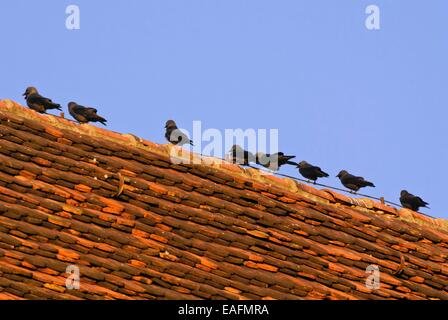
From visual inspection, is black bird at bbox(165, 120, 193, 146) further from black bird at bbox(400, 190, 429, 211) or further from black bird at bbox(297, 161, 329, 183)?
black bird at bbox(400, 190, 429, 211)

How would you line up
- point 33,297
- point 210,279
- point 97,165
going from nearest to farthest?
point 33,297, point 210,279, point 97,165

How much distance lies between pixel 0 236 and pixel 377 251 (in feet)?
17.6

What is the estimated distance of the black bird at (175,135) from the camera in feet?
73.8

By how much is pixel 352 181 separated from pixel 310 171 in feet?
2.47

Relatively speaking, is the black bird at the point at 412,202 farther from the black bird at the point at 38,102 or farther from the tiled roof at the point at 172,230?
the black bird at the point at 38,102

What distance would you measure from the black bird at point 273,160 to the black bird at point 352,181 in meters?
0.87

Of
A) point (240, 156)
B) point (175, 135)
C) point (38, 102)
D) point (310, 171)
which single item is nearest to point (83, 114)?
point (38, 102)

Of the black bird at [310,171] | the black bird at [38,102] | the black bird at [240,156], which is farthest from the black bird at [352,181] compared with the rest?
the black bird at [38,102]

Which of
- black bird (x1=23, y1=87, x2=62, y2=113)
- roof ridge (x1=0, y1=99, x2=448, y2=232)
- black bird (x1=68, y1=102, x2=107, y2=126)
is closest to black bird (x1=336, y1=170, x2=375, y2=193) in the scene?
roof ridge (x1=0, y1=99, x2=448, y2=232)

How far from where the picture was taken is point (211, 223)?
16234 mm

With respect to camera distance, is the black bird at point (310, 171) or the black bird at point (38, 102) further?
the black bird at point (310, 171)

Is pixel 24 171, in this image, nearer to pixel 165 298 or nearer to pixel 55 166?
pixel 55 166
